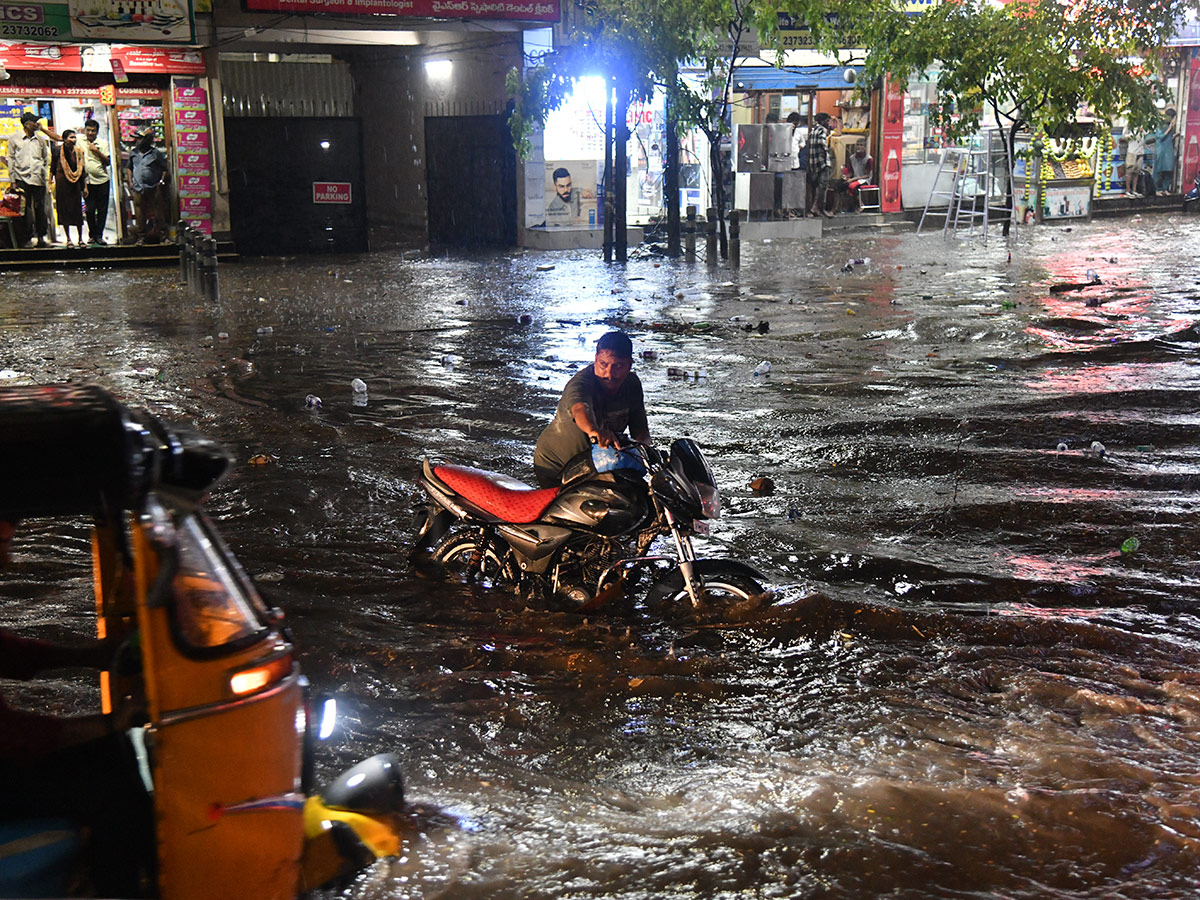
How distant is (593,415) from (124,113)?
780 inches

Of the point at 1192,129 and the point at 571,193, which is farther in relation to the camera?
the point at 1192,129

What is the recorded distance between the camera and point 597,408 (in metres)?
5.55

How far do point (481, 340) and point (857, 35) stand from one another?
12583mm

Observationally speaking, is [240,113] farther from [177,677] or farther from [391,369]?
[177,677]

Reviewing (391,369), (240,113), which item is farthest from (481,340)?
(240,113)

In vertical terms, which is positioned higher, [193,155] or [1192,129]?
[1192,129]

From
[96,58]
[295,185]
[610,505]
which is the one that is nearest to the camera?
[610,505]

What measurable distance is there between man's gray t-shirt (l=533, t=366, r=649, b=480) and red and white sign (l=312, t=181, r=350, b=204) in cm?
1973

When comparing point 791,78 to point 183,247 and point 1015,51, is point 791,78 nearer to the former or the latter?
point 1015,51

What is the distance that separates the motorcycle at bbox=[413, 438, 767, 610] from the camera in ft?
16.4

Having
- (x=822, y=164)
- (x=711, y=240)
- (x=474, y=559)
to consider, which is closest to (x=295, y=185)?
(x=711, y=240)

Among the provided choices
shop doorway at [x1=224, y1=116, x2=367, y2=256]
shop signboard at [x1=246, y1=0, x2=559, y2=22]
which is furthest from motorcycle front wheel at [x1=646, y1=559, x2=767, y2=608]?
shop doorway at [x1=224, y1=116, x2=367, y2=256]

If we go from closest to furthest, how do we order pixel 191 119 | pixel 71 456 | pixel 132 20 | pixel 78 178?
pixel 71 456 < pixel 132 20 < pixel 78 178 < pixel 191 119

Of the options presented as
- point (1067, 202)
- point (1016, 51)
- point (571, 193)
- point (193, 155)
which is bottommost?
point (1067, 202)
